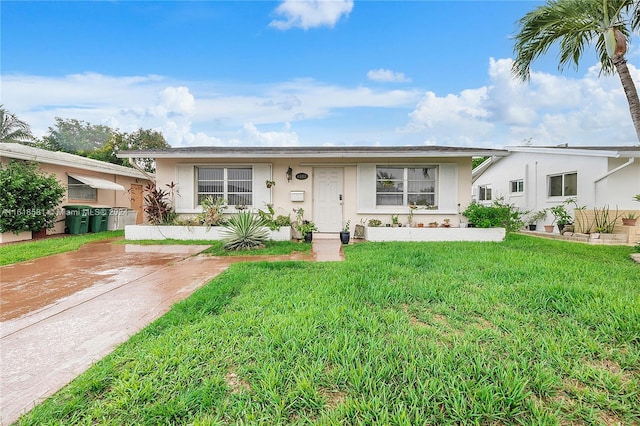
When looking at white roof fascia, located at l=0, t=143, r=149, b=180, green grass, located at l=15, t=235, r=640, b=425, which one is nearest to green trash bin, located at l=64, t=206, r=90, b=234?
white roof fascia, located at l=0, t=143, r=149, b=180

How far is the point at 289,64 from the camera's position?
14.3m

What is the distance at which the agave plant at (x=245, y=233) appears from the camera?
7.96 metres

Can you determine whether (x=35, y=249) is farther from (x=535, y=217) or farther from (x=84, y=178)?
(x=535, y=217)

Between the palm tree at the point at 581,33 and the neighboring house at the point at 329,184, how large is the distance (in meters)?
3.40

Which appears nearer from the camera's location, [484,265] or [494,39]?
[484,265]

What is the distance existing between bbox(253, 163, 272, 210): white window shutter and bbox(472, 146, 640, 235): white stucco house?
834 cm

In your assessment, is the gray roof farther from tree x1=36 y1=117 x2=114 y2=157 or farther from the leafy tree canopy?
tree x1=36 y1=117 x2=114 y2=157

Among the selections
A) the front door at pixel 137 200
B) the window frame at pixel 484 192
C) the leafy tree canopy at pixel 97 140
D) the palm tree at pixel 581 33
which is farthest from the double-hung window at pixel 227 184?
the leafy tree canopy at pixel 97 140

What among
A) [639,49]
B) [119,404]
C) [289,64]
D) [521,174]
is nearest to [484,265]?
[119,404]

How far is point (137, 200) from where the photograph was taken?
16.7 m

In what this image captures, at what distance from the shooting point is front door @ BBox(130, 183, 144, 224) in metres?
16.2

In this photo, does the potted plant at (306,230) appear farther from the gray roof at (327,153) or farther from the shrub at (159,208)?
the shrub at (159,208)

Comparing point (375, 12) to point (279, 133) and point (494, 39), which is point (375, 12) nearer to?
point (494, 39)

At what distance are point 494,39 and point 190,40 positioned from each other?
12.4m
